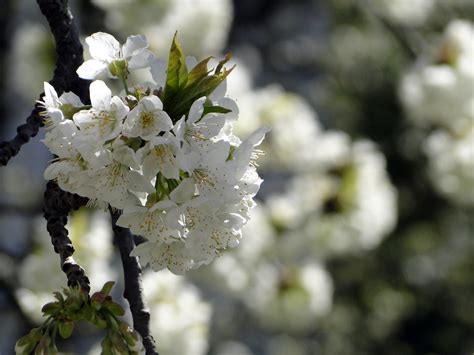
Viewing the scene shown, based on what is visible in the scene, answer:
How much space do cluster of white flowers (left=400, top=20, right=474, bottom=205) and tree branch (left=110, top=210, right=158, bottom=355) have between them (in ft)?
6.83

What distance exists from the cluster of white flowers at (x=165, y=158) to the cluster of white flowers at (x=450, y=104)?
2.11m

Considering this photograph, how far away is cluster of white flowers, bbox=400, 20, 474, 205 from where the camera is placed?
313 centimetres

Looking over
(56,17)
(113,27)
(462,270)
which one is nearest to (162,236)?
(56,17)

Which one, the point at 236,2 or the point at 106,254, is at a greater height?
the point at 236,2

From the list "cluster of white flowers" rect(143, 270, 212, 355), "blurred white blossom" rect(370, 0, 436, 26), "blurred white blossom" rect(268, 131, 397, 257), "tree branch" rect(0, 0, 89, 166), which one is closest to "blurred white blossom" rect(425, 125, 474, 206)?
"blurred white blossom" rect(268, 131, 397, 257)

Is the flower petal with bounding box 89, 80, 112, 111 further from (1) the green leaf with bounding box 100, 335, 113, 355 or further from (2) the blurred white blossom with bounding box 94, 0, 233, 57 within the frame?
(2) the blurred white blossom with bounding box 94, 0, 233, 57

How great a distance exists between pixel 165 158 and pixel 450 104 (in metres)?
2.34

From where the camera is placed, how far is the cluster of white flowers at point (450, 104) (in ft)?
10.3

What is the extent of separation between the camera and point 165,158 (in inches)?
41.9

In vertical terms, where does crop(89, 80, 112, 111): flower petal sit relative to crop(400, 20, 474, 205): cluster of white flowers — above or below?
below

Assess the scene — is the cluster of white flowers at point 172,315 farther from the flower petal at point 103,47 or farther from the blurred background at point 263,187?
the flower petal at point 103,47

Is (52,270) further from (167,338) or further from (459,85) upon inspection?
(459,85)

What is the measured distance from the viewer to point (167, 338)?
2.71 m

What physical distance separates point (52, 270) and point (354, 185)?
1.17 meters
